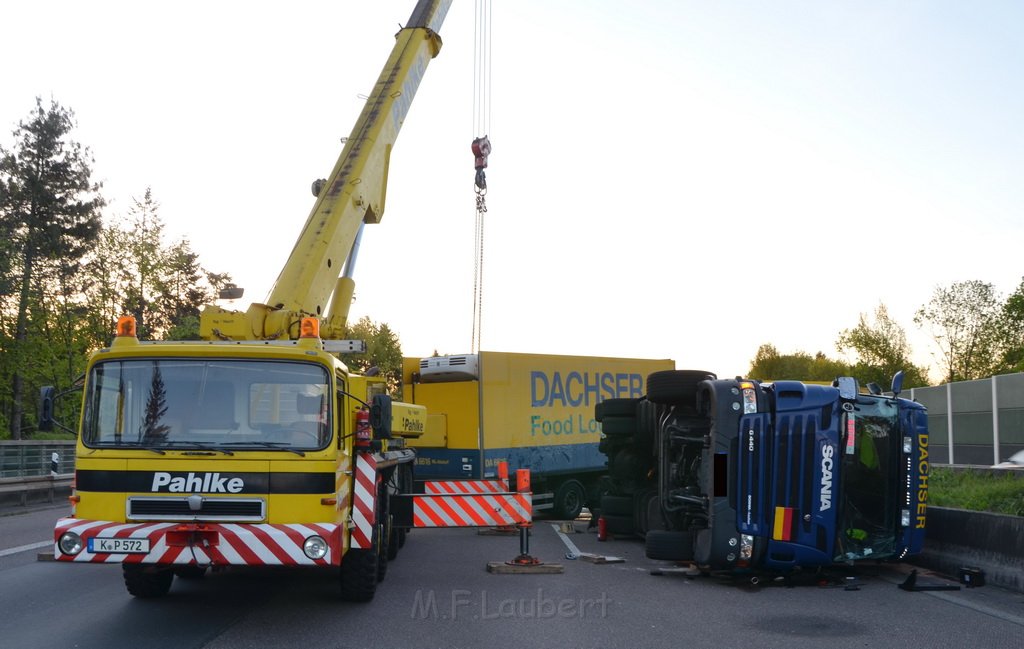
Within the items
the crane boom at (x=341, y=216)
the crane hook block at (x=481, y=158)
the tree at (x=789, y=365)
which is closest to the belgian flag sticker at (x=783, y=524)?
the crane boom at (x=341, y=216)

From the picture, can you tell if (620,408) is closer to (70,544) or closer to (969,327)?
(70,544)

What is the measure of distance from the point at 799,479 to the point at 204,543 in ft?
19.8

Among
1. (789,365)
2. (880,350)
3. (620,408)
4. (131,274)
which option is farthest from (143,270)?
(789,365)

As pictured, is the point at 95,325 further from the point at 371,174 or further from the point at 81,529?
the point at 81,529

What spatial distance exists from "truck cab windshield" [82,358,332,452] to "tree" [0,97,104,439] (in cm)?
3982

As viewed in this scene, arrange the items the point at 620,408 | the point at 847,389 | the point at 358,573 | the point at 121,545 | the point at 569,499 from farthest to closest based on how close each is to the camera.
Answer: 1. the point at 569,499
2. the point at 620,408
3. the point at 847,389
4. the point at 358,573
5. the point at 121,545

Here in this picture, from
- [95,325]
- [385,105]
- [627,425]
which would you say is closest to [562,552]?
[627,425]

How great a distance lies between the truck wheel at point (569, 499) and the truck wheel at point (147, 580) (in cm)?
1107

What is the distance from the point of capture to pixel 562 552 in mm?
13852

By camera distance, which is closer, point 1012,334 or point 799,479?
point 799,479

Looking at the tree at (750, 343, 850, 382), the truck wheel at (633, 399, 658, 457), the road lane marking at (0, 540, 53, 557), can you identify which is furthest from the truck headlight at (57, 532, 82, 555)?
the tree at (750, 343, 850, 382)

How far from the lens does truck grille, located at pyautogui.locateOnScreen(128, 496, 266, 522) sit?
807 centimetres

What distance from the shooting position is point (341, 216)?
12773 millimetres

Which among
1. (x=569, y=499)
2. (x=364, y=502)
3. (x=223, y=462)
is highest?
(x=223, y=462)
